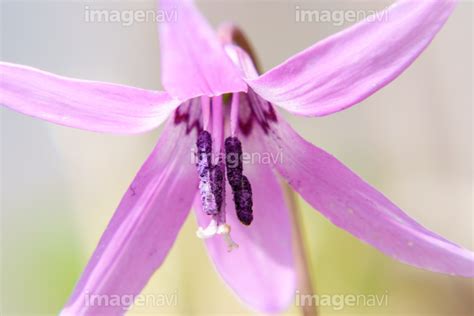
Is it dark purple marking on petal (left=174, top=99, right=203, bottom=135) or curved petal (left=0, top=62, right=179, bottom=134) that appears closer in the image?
curved petal (left=0, top=62, right=179, bottom=134)

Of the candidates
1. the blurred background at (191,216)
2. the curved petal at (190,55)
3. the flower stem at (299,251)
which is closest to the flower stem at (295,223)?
the flower stem at (299,251)

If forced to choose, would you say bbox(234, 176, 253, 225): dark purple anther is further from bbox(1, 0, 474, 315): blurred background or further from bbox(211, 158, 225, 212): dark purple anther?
bbox(1, 0, 474, 315): blurred background

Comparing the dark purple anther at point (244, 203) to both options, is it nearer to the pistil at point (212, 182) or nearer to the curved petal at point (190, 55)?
the pistil at point (212, 182)

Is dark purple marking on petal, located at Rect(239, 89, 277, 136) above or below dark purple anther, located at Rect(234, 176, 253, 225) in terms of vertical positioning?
above

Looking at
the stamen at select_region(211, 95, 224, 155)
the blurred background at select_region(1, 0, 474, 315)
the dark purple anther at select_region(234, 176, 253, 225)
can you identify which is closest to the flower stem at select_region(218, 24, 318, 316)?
the stamen at select_region(211, 95, 224, 155)

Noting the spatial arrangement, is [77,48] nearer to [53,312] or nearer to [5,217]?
[5,217]

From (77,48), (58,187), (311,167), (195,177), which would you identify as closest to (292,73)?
(311,167)

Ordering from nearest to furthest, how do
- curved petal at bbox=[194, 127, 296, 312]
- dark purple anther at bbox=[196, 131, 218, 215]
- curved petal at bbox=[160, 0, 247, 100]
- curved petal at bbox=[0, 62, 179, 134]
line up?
curved petal at bbox=[160, 0, 247, 100] < curved petal at bbox=[0, 62, 179, 134] < dark purple anther at bbox=[196, 131, 218, 215] < curved petal at bbox=[194, 127, 296, 312]
